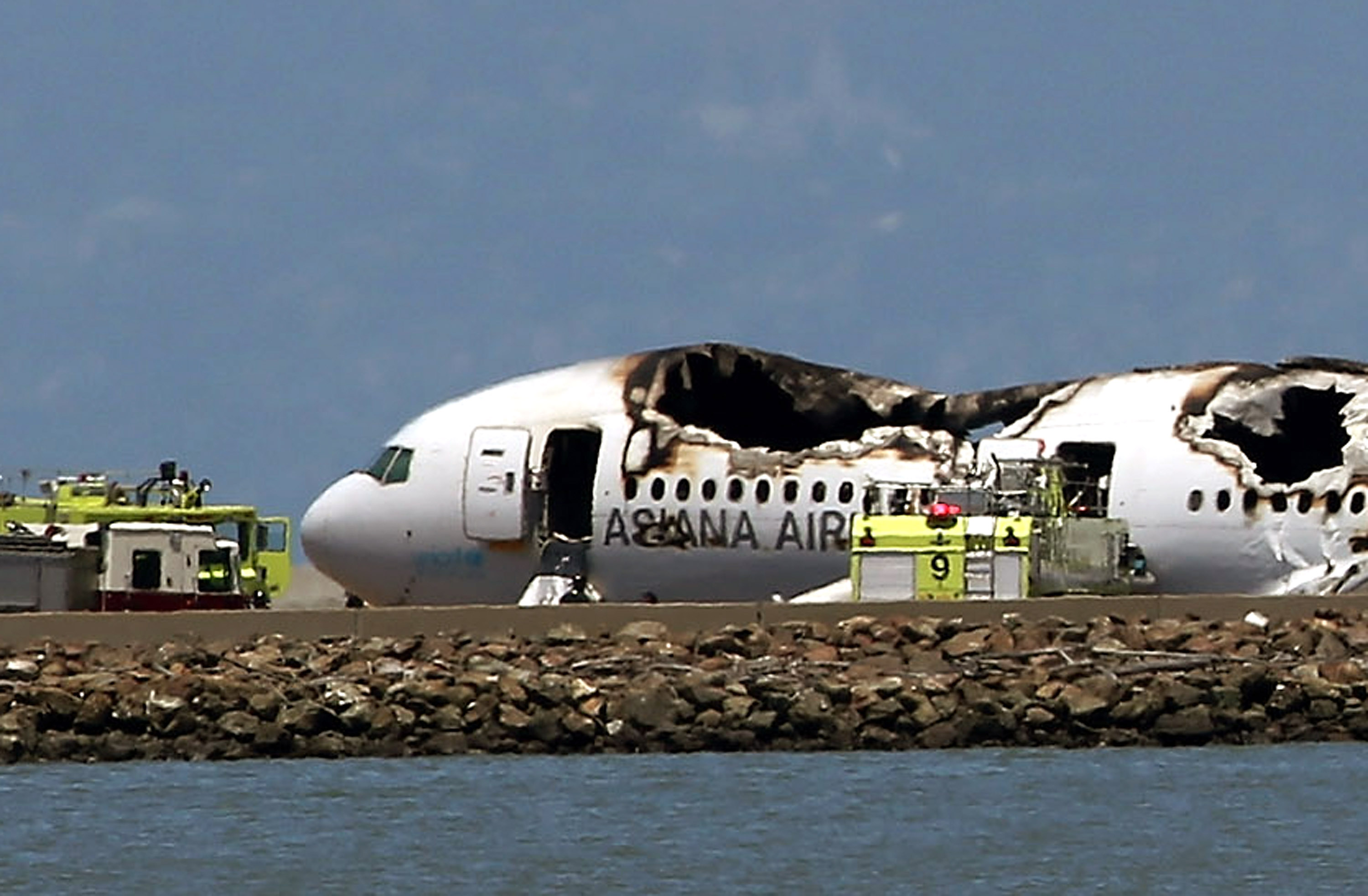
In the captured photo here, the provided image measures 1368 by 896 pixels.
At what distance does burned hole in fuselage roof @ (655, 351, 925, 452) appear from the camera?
6169 centimetres

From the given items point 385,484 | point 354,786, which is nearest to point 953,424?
point 385,484

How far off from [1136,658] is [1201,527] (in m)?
7.06

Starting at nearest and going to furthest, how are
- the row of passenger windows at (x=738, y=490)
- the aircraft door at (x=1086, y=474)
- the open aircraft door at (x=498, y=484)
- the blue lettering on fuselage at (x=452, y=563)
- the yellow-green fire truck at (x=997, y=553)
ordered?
1. the yellow-green fire truck at (x=997, y=553)
2. the aircraft door at (x=1086, y=474)
3. the row of passenger windows at (x=738, y=490)
4. the open aircraft door at (x=498, y=484)
5. the blue lettering on fuselage at (x=452, y=563)

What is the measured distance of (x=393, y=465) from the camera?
6162cm

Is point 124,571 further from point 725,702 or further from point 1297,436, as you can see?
point 725,702

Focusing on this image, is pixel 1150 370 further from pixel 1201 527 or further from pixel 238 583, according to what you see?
pixel 238 583

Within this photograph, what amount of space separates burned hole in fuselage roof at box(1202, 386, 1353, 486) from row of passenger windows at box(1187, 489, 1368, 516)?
0.80 m

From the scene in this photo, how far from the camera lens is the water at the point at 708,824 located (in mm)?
39438

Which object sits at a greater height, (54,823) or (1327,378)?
(1327,378)

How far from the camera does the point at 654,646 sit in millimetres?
52344

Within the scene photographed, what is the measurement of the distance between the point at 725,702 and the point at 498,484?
12.0 metres

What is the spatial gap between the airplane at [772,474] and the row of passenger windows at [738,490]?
0.08 feet

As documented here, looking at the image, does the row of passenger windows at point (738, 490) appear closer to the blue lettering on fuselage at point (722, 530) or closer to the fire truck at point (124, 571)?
the blue lettering on fuselage at point (722, 530)

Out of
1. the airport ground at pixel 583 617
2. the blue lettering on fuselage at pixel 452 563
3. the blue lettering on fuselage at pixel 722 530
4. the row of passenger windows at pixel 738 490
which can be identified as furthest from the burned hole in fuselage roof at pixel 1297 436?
the blue lettering on fuselage at pixel 452 563
